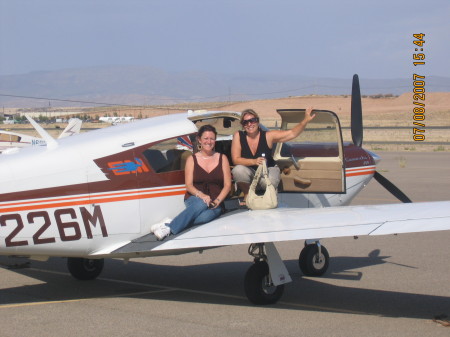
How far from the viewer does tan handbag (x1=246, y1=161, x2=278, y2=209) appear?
785cm

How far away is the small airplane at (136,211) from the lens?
23.0 ft

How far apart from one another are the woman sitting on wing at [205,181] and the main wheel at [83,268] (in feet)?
5.81

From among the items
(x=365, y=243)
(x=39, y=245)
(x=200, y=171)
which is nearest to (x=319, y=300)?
(x=200, y=171)

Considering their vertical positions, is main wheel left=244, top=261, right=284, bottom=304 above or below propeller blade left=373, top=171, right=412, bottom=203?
below

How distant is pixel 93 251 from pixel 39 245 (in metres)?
0.57

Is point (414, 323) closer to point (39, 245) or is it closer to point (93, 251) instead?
point (93, 251)

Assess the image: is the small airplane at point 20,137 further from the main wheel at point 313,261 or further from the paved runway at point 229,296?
the main wheel at point 313,261

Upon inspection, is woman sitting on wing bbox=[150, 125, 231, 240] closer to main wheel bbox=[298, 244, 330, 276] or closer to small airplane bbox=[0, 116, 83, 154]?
main wheel bbox=[298, 244, 330, 276]

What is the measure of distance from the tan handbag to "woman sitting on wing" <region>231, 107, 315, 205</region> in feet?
0.68

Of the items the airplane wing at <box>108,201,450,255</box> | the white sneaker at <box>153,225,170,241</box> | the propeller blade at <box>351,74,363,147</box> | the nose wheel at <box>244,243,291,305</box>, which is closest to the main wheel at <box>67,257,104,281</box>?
the airplane wing at <box>108,201,450,255</box>

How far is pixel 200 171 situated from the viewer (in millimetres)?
7852

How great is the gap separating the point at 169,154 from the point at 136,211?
80cm

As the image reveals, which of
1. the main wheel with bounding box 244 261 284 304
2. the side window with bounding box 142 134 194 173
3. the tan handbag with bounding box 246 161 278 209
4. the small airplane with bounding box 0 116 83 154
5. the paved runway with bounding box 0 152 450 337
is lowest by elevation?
the paved runway with bounding box 0 152 450 337

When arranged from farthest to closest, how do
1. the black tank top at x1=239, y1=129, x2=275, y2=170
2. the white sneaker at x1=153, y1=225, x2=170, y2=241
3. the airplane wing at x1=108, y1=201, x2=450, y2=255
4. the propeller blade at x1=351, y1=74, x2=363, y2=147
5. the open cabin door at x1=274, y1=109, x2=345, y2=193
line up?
the propeller blade at x1=351, y1=74, x2=363, y2=147 → the open cabin door at x1=274, y1=109, x2=345, y2=193 → the black tank top at x1=239, y1=129, x2=275, y2=170 → the white sneaker at x1=153, y1=225, x2=170, y2=241 → the airplane wing at x1=108, y1=201, x2=450, y2=255
